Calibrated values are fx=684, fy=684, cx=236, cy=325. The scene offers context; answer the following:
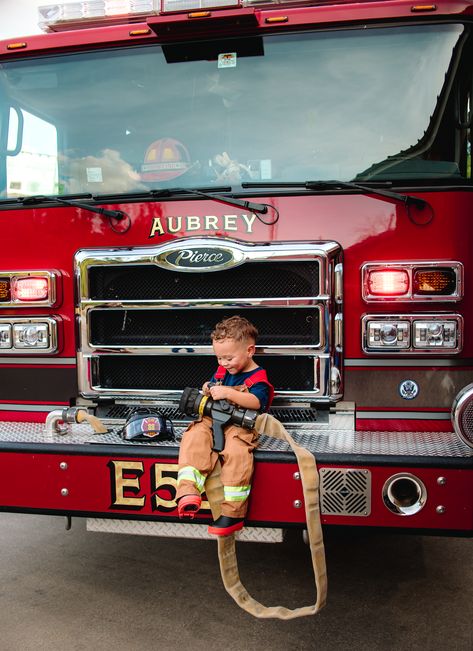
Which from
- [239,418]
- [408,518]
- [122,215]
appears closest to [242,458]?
[239,418]

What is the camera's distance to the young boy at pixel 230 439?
102 inches

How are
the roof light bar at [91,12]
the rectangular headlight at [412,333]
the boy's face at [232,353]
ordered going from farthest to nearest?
1. the roof light bar at [91,12]
2. the rectangular headlight at [412,333]
3. the boy's face at [232,353]

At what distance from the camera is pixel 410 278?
2984 millimetres

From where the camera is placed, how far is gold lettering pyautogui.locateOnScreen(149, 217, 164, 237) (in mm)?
3195

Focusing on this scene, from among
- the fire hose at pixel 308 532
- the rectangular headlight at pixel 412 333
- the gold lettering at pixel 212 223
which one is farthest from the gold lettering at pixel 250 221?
the fire hose at pixel 308 532

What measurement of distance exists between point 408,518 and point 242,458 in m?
0.67

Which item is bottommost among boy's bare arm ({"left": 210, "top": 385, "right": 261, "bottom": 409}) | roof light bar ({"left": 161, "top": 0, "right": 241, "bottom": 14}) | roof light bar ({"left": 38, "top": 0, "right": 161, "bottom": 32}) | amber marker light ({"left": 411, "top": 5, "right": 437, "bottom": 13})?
boy's bare arm ({"left": 210, "top": 385, "right": 261, "bottom": 409})

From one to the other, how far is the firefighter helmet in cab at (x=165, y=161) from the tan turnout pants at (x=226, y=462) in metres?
1.28

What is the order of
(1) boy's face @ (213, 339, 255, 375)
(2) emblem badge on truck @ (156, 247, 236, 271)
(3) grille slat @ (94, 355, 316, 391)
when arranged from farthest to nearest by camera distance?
(3) grille slat @ (94, 355, 316, 391) < (2) emblem badge on truck @ (156, 247, 236, 271) < (1) boy's face @ (213, 339, 255, 375)

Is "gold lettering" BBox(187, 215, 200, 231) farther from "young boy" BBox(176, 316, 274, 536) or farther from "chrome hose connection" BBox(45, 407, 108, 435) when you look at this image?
"chrome hose connection" BBox(45, 407, 108, 435)

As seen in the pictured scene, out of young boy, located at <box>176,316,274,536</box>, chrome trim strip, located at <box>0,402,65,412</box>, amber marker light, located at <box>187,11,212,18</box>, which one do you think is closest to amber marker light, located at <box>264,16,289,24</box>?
amber marker light, located at <box>187,11,212,18</box>

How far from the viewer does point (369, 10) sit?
3.07 meters

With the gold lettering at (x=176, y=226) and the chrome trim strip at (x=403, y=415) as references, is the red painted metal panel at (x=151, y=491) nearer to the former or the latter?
the chrome trim strip at (x=403, y=415)

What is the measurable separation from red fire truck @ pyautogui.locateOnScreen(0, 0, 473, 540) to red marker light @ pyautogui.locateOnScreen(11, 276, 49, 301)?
10 mm
